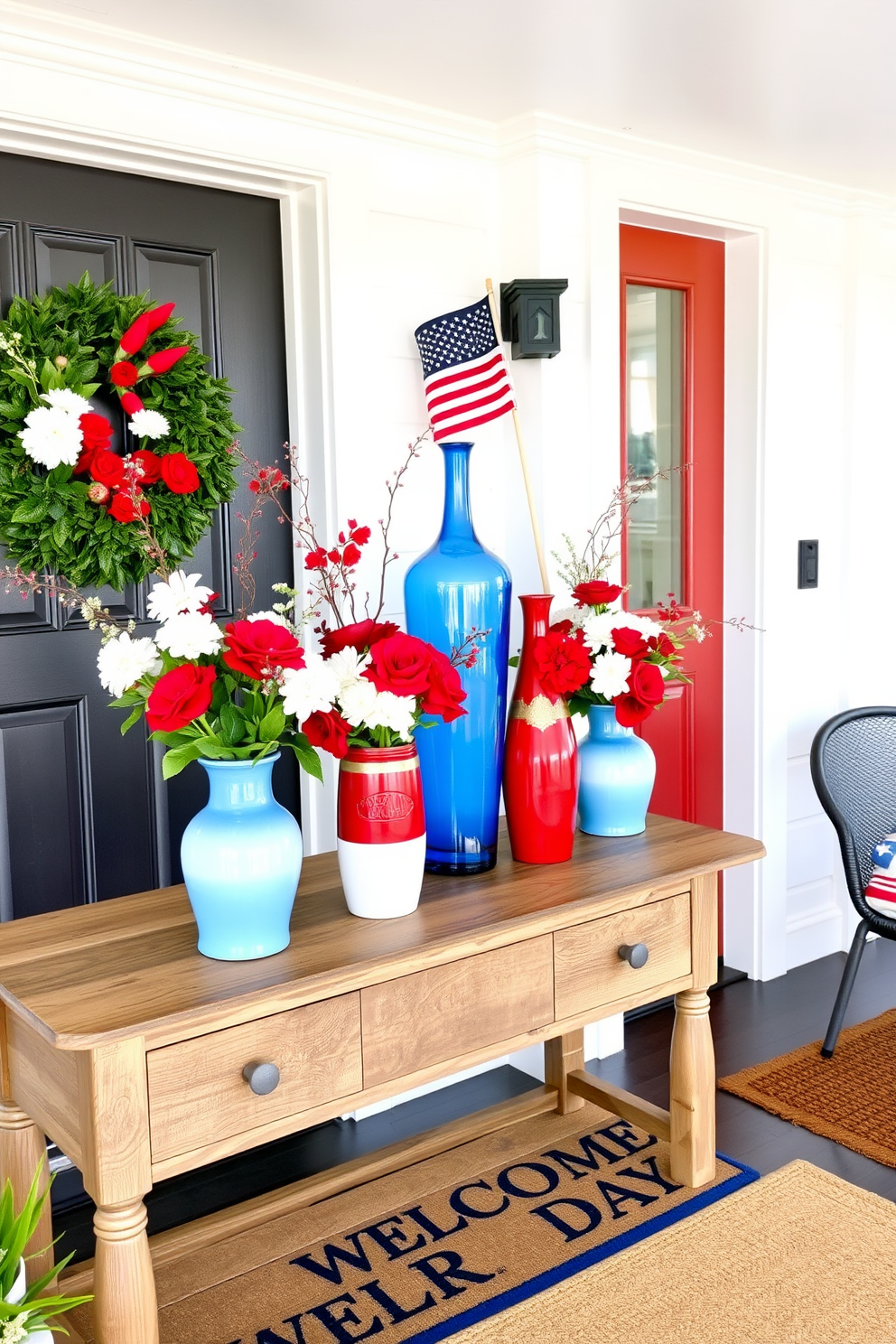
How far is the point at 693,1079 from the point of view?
2199 millimetres

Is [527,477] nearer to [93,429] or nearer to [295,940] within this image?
[93,429]

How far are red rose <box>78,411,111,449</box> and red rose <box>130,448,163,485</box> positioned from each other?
2.4 inches

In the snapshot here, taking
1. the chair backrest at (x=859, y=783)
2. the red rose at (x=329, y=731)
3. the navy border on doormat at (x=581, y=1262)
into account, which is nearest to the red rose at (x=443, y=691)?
the red rose at (x=329, y=731)

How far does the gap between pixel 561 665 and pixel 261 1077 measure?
0.89m

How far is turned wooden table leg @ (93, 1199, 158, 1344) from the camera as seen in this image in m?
1.52

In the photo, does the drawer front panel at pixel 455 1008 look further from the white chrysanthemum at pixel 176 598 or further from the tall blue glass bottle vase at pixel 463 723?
the white chrysanthemum at pixel 176 598

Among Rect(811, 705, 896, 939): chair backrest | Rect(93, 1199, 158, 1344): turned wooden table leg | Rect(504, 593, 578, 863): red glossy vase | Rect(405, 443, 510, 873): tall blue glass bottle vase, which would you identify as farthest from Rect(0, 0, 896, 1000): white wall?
Rect(93, 1199, 158, 1344): turned wooden table leg

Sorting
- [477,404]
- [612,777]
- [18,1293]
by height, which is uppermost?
[477,404]

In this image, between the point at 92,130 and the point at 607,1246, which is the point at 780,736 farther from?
the point at 92,130

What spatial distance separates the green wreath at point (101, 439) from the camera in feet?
6.16

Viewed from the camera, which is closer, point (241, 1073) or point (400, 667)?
point (241, 1073)

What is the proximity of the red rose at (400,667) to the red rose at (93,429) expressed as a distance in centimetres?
58

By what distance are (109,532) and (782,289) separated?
216 centimetres

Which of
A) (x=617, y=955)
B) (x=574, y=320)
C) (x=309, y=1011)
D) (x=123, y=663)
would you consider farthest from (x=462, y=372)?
(x=309, y=1011)
